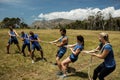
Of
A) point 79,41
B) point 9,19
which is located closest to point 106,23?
point 9,19

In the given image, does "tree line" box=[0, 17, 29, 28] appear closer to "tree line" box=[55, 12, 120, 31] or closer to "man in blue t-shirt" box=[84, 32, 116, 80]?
"tree line" box=[55, 12, 120, 31]

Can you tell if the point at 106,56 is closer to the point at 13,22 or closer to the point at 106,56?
the point at 106,56

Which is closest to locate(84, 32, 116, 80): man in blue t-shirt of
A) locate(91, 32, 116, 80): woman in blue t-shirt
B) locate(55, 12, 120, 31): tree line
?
locate(91, 32, 116, 80): woman in blue t-shirt

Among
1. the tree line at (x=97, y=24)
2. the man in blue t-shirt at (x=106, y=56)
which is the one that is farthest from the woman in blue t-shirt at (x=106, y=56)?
the tree line at (x=97, y=24)

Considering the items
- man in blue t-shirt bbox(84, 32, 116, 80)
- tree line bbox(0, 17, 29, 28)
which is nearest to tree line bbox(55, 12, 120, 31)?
tree line bbox(0, 17, 29, 28)

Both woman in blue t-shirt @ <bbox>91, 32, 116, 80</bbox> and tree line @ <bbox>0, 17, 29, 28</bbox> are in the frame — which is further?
tree line @ <bbox>0, 17, 29, 28</bbox>

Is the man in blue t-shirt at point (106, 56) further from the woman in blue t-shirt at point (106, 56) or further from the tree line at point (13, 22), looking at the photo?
the tree line at point (13, 22)

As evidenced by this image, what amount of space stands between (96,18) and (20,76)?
146 meters

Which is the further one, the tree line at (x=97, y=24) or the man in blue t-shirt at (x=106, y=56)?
the tree line at (x=97, y=24)

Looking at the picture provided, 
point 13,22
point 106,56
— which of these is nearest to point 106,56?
point 106,56

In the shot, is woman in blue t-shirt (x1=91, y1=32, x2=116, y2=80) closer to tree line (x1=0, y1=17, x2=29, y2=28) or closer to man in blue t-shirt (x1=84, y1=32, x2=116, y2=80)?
man in blue t-shirt (x1=84, y1=32, x2=116, y2=80)

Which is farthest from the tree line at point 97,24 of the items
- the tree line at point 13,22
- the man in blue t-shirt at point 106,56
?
the man in blue t-shirt at point 106,56

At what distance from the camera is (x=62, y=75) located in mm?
14008

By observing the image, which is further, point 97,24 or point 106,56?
point 97,24
